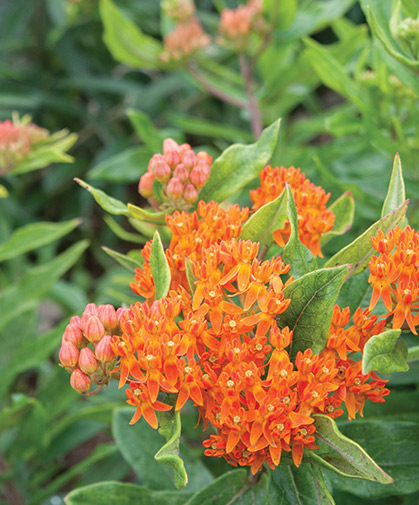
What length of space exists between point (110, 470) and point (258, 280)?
1.73 meters

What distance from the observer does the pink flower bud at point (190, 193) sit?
1452mm

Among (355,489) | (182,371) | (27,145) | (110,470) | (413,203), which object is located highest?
(182,371)

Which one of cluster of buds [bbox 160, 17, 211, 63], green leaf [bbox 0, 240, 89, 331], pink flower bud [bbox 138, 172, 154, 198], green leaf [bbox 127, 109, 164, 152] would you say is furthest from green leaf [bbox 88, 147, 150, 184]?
pink flower bud [bbox 138, 172, 154, 198]

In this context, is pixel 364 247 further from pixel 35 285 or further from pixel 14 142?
pixel 35 285

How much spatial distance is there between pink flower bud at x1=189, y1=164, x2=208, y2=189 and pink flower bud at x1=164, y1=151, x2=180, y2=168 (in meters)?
0.05

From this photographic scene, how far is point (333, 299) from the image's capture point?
1.12 metres

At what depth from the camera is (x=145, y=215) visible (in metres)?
1.40

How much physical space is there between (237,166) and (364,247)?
0.42m

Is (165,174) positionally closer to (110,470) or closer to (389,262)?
(389,262)

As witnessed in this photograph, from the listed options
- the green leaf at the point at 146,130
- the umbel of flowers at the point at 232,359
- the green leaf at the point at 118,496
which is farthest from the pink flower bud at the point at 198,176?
the green leaf at the point at 146,130

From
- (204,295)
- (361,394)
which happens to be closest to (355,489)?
(361,394)

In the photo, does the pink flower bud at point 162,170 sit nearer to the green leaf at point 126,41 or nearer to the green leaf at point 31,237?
the green leaf at point 31,237

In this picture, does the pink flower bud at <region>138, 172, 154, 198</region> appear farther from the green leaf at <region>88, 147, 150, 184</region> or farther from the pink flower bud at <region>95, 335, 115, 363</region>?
the green leaf at <region>88, 147, 150, 184</region>

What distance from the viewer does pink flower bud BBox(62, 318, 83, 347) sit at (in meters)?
1.21
